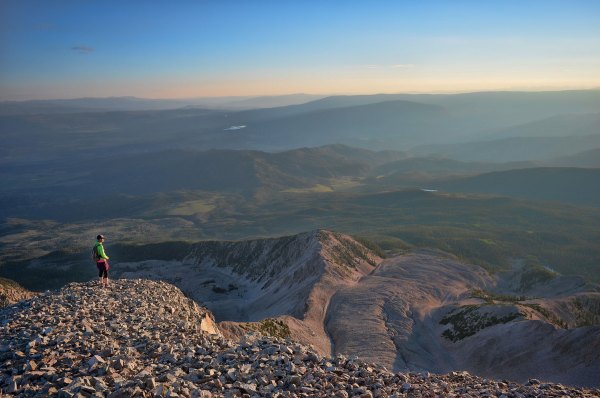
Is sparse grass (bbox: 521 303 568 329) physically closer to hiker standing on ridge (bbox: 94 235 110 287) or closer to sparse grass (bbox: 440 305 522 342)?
sparse grass (bbox: 440 305 522 342)

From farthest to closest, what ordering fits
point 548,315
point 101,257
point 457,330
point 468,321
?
point 548,315
point 468,321
point 457,330
point 101,257

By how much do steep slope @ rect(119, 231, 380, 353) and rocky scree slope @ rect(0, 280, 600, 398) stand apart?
102 ft

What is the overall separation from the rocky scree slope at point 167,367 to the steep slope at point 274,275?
31200mm

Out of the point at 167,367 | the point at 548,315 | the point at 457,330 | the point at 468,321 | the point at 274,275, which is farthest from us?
the point at 274,275

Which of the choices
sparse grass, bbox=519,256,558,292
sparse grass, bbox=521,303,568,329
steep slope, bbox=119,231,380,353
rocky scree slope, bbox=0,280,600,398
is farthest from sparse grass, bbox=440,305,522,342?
rocky scree slope, bbox=0,280,600,398

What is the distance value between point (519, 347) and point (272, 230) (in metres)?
138

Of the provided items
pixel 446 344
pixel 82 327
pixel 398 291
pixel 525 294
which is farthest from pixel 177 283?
pixel 82 327

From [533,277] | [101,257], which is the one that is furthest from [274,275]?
[101,257]

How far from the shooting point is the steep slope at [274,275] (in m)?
65.3

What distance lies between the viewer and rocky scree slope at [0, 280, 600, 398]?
50.1 feet

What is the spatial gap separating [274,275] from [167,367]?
2759 inches

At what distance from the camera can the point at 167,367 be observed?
17.4 metres

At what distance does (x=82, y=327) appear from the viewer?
22.1m

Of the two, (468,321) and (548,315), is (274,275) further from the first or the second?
(548,315)
